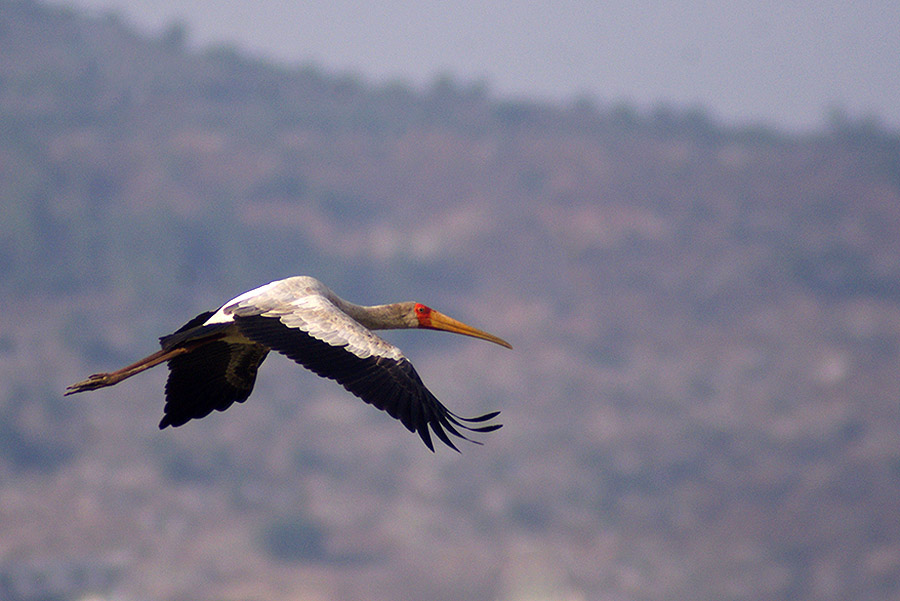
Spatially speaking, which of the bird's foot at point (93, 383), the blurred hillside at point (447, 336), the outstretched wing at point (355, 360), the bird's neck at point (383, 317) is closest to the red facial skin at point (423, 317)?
the bird's neck at point (383, 317)

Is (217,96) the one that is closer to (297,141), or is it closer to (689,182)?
(297,141)

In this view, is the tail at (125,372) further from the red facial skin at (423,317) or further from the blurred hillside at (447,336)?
the blurred hillside at (447,336)

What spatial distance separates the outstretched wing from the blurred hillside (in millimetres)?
55596

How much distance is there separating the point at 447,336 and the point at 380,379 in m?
96.8

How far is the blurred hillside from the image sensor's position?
254 ft

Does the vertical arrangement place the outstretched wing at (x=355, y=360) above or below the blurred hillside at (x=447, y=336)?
below

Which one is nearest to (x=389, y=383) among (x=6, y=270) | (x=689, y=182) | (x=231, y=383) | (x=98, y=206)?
(x=231, y=383)

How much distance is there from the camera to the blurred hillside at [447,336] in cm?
7738

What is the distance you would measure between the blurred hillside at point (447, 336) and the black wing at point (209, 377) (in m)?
53.7

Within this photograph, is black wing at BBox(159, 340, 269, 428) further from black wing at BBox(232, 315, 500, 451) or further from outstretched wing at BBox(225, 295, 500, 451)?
black wing at BBox(232, 315, 500, 451)

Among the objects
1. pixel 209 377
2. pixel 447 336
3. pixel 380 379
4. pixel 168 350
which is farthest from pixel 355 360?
pixel 447 336

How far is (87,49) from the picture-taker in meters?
148

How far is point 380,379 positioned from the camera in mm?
9680

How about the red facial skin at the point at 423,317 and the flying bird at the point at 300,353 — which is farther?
the red facial skin at the point at 423,317
